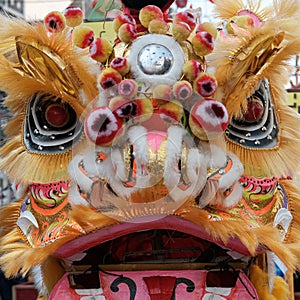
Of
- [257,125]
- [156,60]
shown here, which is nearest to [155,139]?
[156,60]

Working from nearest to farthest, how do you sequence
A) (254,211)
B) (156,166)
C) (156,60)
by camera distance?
1. (156,166)
2. (156,60)
3. (254,211)

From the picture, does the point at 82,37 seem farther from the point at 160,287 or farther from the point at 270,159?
the point at 160,287

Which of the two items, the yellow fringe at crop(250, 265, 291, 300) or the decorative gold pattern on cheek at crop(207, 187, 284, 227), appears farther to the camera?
the yellow fringe at crop(250, 265, 291, 300)

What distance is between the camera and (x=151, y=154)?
219 centimetres

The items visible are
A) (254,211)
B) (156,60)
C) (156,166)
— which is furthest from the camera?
(254,211)

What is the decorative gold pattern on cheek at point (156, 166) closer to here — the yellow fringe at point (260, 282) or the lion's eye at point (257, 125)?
the lion's eye at point (257, 125)


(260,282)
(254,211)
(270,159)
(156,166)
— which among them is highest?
(156,166)

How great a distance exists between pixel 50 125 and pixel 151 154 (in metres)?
0.48

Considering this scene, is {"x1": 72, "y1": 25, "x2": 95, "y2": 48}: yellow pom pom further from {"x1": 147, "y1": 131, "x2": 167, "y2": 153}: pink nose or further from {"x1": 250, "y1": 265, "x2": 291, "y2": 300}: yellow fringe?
{"x1": 250, "y1": 265, "x2": 291, "y2": 300}: yellow fringe

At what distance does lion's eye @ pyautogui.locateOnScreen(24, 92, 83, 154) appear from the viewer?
2510 millimetres

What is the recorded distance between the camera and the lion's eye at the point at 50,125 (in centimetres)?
251

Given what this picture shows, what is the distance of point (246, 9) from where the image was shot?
274 cm

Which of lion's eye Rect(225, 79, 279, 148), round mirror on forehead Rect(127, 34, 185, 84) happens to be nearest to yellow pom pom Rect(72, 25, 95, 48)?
round mirror on forehead Rect(127, 34, 185, 84)

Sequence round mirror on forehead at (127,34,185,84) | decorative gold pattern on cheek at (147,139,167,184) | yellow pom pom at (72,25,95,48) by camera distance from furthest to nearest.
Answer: yellow pom pom at (72,25,95,48) → round mirror on forehead at (127,34,185,84) → decorative gold pattern on cheek at (147,139,167,184)
